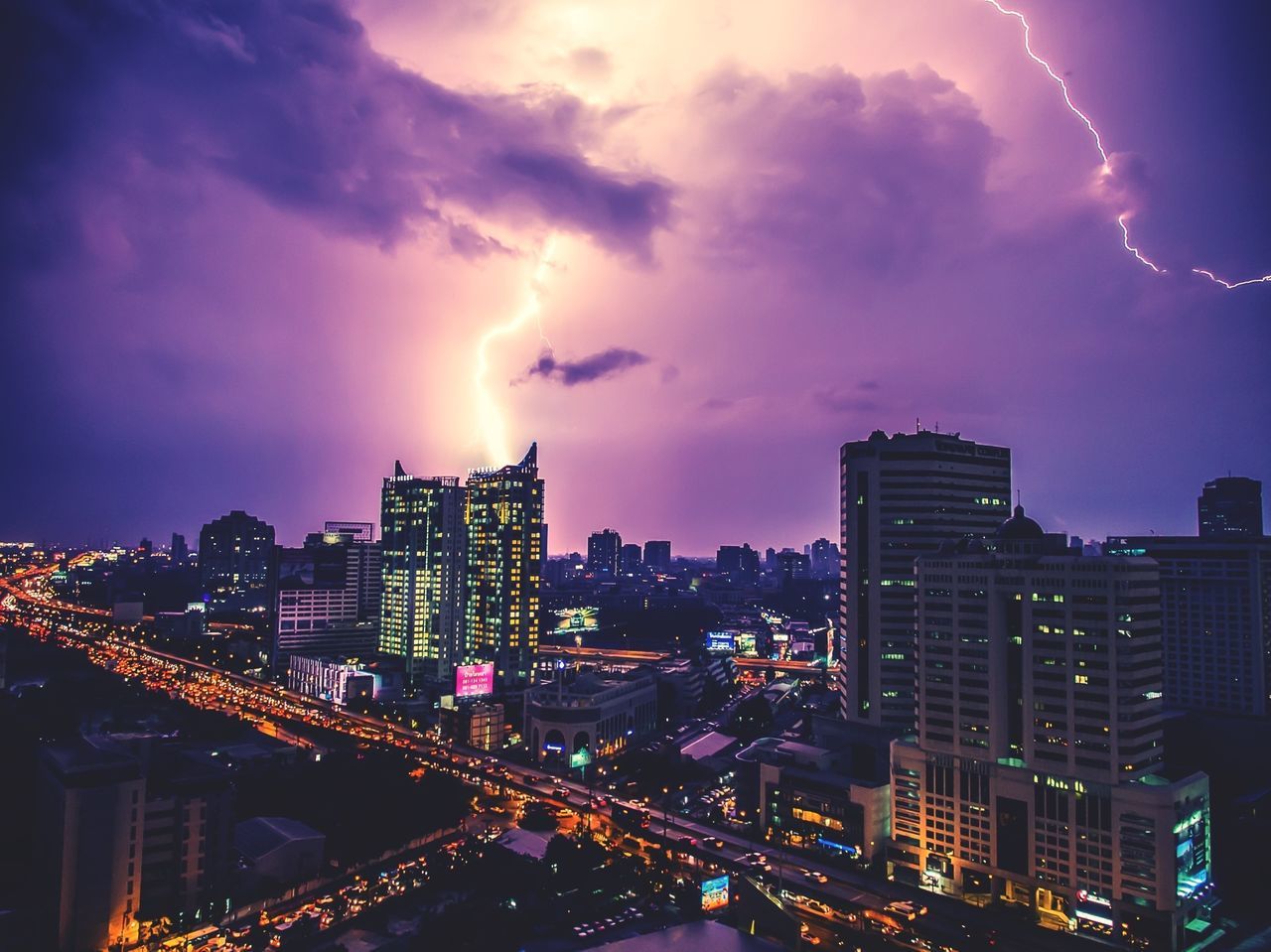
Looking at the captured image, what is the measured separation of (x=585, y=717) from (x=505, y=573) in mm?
30384

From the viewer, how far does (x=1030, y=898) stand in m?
39.0

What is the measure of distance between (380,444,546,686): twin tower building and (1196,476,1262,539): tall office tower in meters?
80.9

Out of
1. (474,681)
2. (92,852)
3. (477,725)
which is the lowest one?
(477,725)

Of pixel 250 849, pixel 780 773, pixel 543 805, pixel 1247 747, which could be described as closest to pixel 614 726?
pixel 543 805

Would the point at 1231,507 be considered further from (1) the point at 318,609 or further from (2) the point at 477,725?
(1) the point at 318,609

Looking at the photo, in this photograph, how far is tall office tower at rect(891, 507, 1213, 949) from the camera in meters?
36.4

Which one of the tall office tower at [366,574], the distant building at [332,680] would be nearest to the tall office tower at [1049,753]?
the distant building at [332,680]

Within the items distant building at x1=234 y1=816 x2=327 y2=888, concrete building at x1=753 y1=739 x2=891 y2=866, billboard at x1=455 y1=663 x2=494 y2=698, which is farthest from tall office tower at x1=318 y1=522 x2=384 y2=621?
concrete building at x1=753 y1=739 x2=891 y2=866

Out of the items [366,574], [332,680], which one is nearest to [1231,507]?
[332,680]

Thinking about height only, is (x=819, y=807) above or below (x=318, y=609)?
below

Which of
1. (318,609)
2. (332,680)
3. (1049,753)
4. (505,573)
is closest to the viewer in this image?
(1049,753)

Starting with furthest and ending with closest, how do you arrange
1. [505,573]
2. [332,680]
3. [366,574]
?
[366,574]
[505,573]
[332,680]

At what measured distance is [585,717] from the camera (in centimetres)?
6525

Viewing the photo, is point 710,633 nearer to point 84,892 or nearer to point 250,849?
point 250,849
